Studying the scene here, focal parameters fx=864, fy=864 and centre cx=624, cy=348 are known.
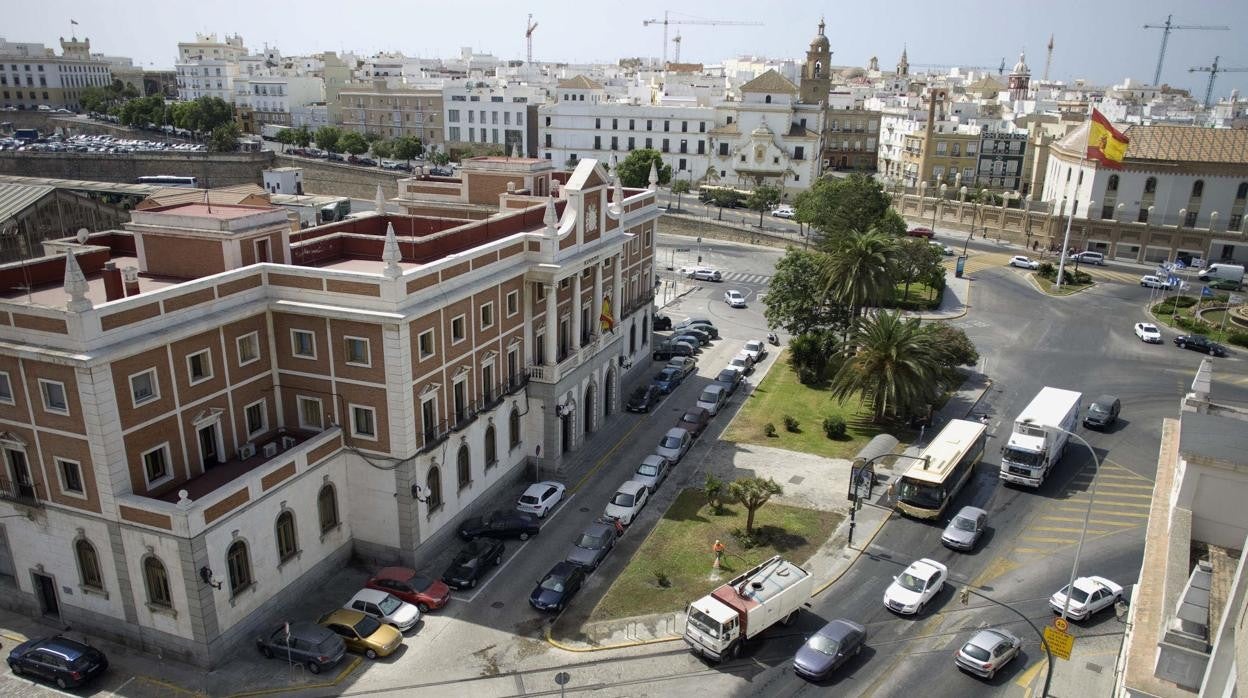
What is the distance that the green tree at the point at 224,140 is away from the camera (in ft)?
483

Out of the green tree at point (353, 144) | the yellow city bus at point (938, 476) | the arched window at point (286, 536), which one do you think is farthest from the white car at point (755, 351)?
the green tree at point (353, 144)

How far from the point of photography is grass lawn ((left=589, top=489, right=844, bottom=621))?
36875 millimetres

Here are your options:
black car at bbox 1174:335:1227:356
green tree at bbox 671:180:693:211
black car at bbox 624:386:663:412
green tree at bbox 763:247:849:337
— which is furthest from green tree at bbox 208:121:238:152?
black car at bbox 1174:335:1227:356

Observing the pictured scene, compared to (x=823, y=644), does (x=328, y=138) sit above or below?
above

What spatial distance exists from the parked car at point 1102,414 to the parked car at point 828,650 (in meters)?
30.0

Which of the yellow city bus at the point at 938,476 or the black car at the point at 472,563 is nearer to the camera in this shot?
the black car at the point at 472,563

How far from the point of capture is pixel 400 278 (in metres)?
35.2

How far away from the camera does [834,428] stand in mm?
53219

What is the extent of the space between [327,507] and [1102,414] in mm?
46392

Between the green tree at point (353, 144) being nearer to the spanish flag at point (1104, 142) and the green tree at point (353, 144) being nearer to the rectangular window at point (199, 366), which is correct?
the spanish flag at point (1104, 142)

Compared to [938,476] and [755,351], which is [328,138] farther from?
[938,476]

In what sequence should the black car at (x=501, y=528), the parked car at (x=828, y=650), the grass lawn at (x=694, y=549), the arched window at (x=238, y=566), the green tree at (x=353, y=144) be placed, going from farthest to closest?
the green tree at (x=353, y=144) → the black car at (x=501, y=528) → the grass lawn at (x=694, y=549) → the arched window at (x=238, y=566) → the parked car at (x=828, y=650)

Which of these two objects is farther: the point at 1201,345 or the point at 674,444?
the point at 1201,345

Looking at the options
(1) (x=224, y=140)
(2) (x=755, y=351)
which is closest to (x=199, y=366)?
(2) (x=755, y=351)
